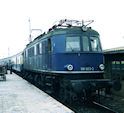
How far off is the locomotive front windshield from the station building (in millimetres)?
1648

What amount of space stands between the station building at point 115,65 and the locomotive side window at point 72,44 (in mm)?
2508

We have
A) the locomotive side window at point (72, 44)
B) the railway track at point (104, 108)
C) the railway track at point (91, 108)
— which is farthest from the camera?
the locomotive side window at point (72, 44)

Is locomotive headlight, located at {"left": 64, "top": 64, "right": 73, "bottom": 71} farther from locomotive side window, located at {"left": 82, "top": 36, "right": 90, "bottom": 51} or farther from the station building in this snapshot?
the station building

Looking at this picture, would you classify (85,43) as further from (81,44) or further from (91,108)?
(91,108)

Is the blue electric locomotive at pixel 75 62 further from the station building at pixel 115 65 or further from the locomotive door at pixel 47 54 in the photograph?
the station building at pixel 115 65

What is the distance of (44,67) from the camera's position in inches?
→ 490

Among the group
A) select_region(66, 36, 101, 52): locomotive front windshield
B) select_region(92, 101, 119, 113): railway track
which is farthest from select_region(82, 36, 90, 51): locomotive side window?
select_region(92, 101, 119, 113): railway track

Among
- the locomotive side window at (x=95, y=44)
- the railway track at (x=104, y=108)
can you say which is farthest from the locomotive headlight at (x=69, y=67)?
the railway track at (x=104, y=108)

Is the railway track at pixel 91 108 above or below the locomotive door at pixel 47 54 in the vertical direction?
below

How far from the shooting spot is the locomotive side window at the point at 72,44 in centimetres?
1041

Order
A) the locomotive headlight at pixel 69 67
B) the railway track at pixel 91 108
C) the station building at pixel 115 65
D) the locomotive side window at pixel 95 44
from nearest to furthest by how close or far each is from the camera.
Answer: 1. the railway track at pixel 91 108
2. the locomotive headlight at pixel 69 67
3. the locomotive side window at pixel 95 44
4. the station building at pixel 115 65

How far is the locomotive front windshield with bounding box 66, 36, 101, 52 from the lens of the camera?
10.4 meters

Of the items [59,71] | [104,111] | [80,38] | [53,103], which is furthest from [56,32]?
[104,111]

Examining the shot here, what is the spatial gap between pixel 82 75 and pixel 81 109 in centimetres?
156
